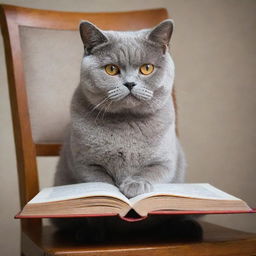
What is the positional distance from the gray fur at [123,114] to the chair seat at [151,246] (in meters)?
0.18

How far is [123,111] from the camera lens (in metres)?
1.12

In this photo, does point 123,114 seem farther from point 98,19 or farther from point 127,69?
point 98,19

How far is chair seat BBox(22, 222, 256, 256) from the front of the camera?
33.2 inches

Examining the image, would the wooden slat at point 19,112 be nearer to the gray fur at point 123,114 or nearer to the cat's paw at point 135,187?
the gray fur at point 123,114

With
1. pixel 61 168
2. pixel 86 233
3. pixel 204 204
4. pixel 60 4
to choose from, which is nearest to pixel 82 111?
pixel 61 168

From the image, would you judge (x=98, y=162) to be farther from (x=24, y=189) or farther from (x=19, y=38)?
(x=19, y=38)

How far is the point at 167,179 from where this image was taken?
1.14 m

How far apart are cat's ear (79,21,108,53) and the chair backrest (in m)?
0.33

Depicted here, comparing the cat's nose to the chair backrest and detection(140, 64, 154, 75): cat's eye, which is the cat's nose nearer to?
detection(140, 64, 154, 75): cat's eye

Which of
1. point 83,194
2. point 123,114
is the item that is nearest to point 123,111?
point 123,114

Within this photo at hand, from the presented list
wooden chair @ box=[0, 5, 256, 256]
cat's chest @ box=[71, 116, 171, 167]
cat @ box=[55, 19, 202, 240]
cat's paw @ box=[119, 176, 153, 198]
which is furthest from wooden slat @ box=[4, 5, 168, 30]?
cat's paw @ box=[119, 176, 153, 198]

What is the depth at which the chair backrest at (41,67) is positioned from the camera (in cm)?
132

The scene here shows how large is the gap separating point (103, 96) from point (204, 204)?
400 millimetres

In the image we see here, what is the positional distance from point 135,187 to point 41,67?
0.64 meters
